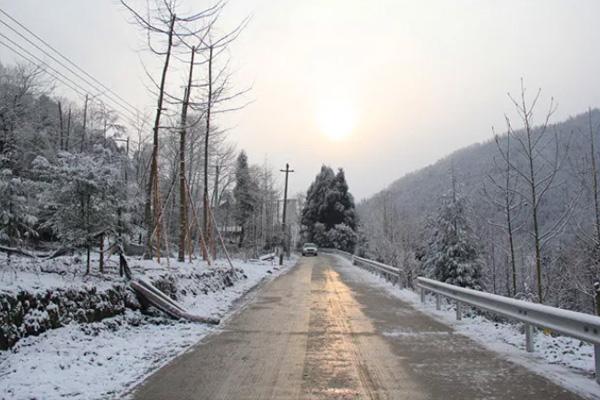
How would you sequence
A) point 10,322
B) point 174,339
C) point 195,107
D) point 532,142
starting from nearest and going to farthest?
point 10,322, point 174,339, point 532,142, point 195,107

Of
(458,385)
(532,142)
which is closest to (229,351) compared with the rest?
(458,385)

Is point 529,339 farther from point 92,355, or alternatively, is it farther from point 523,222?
point 523,222

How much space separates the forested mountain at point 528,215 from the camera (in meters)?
14.7

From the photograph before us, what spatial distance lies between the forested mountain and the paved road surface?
5.65m

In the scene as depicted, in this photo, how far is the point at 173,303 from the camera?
11.2m

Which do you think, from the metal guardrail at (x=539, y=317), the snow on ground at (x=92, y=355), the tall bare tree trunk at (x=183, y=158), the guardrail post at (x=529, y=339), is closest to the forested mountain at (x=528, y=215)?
the metal guardrail at (x=539, y=317)

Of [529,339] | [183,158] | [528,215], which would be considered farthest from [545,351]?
[183,158]

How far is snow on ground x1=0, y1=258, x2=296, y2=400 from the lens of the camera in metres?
5.90

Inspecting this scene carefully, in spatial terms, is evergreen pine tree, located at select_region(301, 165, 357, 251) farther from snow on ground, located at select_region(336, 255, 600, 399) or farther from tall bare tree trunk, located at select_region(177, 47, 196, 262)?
snow on ground, located at select_region(336, 255, 600, 399)

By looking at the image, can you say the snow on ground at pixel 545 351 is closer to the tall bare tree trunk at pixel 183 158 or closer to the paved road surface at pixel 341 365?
the paved road surface at pixel 341 365

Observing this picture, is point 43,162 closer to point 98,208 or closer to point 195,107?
point 98,208

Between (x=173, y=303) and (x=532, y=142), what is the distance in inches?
404

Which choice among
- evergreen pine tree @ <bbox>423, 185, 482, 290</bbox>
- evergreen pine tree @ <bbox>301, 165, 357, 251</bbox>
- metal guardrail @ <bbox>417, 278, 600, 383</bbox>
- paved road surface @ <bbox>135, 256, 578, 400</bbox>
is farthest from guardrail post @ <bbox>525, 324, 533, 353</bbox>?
evergreen pine tree @ <bbox>301, 165, 357, 251</bbox>

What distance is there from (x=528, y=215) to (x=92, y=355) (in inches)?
576
